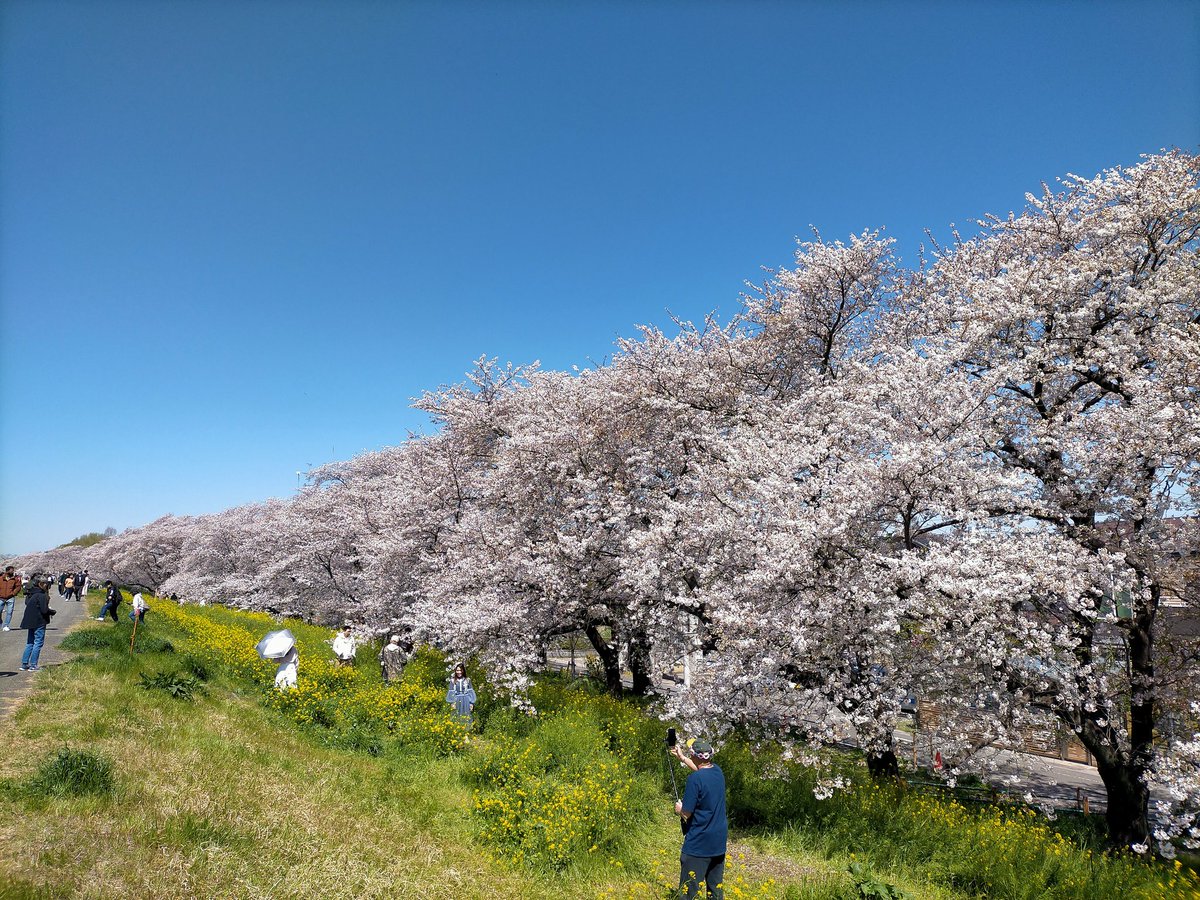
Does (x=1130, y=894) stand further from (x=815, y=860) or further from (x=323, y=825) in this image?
(x=323, y=825)

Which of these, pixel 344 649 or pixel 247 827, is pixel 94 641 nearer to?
pixel 344 649

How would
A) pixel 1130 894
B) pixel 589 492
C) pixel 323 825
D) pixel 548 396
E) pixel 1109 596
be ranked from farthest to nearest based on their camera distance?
pixel 548 396
pixel 589 492
pixel 1109 596
pixel 323 825
pixel 1130 894

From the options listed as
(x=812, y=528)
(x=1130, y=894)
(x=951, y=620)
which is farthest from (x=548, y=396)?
(x=1130, y=894)

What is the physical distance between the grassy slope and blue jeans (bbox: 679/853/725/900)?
0.62m

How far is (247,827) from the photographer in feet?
19.6

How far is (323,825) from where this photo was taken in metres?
6.58

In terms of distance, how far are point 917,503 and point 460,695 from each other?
10.4 m

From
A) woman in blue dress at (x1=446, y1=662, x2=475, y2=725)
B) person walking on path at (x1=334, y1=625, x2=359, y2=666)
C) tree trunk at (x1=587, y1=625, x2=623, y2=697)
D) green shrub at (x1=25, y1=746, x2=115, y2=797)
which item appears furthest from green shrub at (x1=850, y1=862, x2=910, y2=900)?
person walking on path at (x1=334, y1=625, x2=359, y2=666)

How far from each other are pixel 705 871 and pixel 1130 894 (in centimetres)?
477

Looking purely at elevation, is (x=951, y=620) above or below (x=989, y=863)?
above

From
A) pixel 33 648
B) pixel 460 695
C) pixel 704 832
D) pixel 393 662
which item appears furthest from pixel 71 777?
pixel 393 662

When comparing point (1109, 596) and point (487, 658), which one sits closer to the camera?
point (1109, 596)

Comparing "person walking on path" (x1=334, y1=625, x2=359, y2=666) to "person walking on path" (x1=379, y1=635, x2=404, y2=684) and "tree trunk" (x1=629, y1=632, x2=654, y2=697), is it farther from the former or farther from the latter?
"tree trunk" (x1=629, y1=632, x2=654, y2=697)

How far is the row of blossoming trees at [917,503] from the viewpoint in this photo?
8.09 meters
